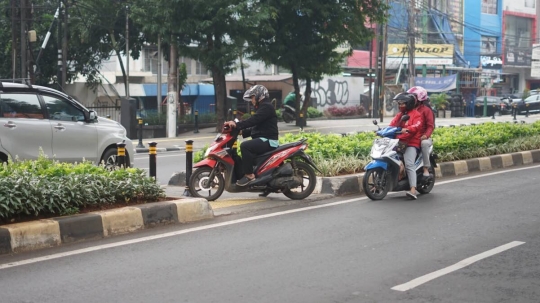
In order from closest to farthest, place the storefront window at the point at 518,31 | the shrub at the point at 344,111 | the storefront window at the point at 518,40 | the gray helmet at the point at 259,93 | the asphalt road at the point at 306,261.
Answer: the asphalt road at the point at 306,261 < the gray helmet at the point at 259,93 < the shrub at the point at 344,111 < the storefront window at the point at 518,40 < the storefront window at the point at 518,31

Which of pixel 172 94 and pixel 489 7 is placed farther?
pixel 489 7

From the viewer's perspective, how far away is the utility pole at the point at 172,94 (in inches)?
1185

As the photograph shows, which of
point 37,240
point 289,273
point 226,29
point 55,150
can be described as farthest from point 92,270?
point 226,29

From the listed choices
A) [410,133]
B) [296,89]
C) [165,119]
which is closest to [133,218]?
[410,133]

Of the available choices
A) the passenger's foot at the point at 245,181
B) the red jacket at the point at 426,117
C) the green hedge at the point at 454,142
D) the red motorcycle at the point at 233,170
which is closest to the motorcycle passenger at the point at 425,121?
the red jacket at the point at 426,117

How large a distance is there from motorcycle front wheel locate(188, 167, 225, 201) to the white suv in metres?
3.02

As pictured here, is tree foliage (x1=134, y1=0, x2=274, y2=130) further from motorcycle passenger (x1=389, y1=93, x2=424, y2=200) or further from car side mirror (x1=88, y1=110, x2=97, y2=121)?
motorcycle passenger (x1=389, y1=93, x2=424, y2=200)

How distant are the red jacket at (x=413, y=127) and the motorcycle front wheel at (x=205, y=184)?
2.74m

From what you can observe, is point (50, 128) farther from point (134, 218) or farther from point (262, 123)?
point (134, 218)

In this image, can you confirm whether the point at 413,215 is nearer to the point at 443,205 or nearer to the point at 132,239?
the point at 443,205

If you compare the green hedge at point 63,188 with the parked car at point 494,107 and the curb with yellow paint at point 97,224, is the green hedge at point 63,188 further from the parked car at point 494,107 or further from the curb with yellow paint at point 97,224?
the parked car at point 494,107

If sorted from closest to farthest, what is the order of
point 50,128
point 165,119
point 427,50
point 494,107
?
1. point 50,128
2. point 165,119
3. point 494,107
4. point 427,50

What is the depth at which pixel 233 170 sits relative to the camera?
10539 millimetres

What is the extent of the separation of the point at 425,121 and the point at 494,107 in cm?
4196
